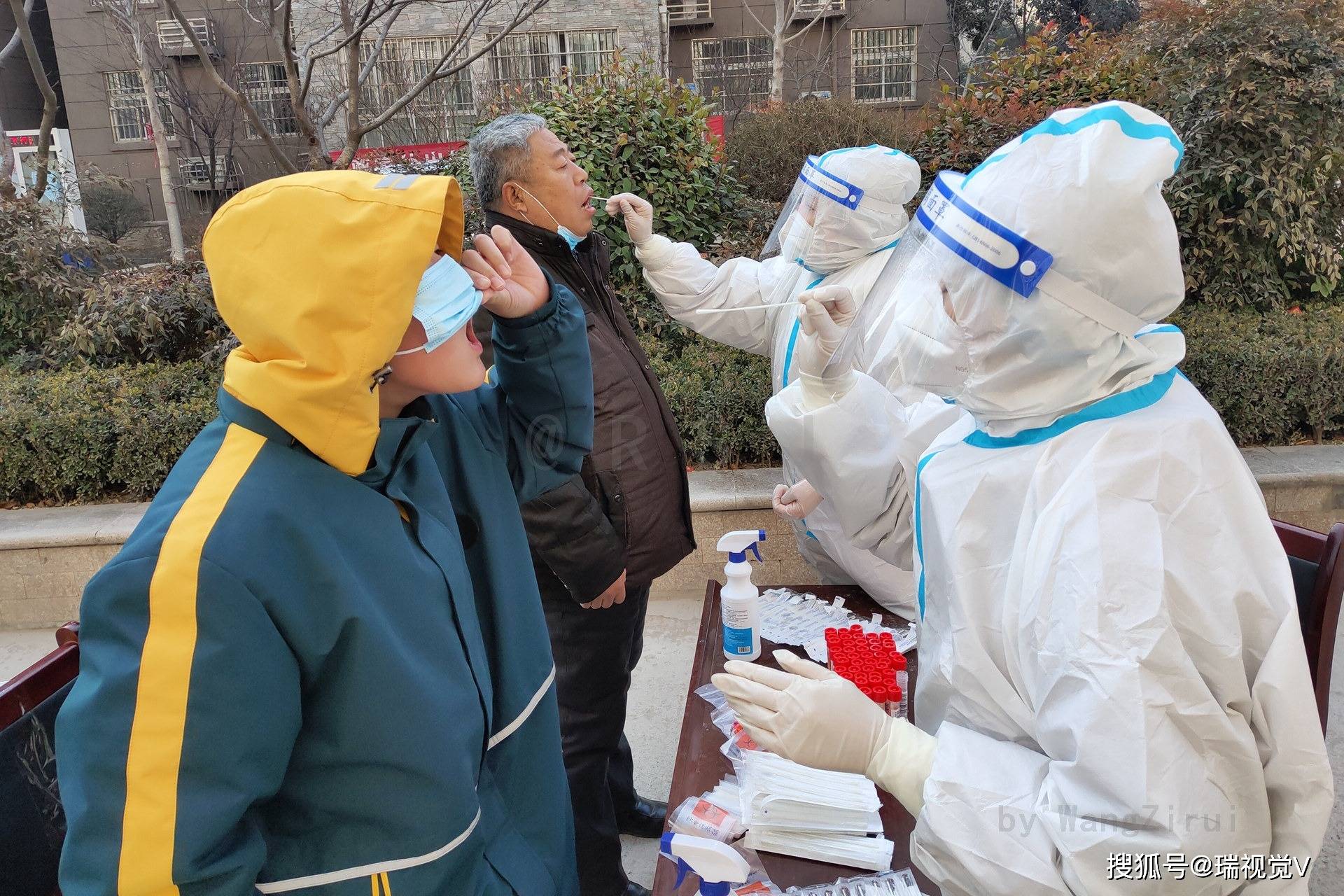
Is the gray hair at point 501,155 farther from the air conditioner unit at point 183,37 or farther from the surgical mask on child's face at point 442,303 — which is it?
the air conditioner unit at point 183,37

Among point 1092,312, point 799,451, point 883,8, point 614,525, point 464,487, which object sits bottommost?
point 614,525

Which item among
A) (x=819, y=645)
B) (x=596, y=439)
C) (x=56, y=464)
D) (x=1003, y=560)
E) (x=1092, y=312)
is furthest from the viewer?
(x=56, y=464)

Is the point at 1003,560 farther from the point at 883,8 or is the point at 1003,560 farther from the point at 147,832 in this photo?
the point at 883,8

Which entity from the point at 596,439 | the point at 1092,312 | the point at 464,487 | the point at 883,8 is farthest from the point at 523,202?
the point at 883,8

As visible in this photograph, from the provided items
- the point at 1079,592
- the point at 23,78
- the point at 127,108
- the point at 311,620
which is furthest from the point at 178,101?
the point at 1079,592

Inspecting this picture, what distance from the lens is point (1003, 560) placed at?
52.2 inches

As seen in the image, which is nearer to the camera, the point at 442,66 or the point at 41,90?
the point at 442,66

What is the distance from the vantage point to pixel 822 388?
2.13 meters

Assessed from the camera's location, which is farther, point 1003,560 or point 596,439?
point 596,439

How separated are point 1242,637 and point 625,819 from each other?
2.01 metres

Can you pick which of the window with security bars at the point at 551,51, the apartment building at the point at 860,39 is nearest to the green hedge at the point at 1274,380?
the window with security bars at the point at 551,51

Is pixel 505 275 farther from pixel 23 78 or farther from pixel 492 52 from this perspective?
pixel 23 78

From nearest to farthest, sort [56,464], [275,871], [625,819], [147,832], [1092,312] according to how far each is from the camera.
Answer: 1. [147,832]
2. [275,871]
3. [1092,312]
4. [625,819]
5. [56,464]

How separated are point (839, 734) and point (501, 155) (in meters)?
1.85
